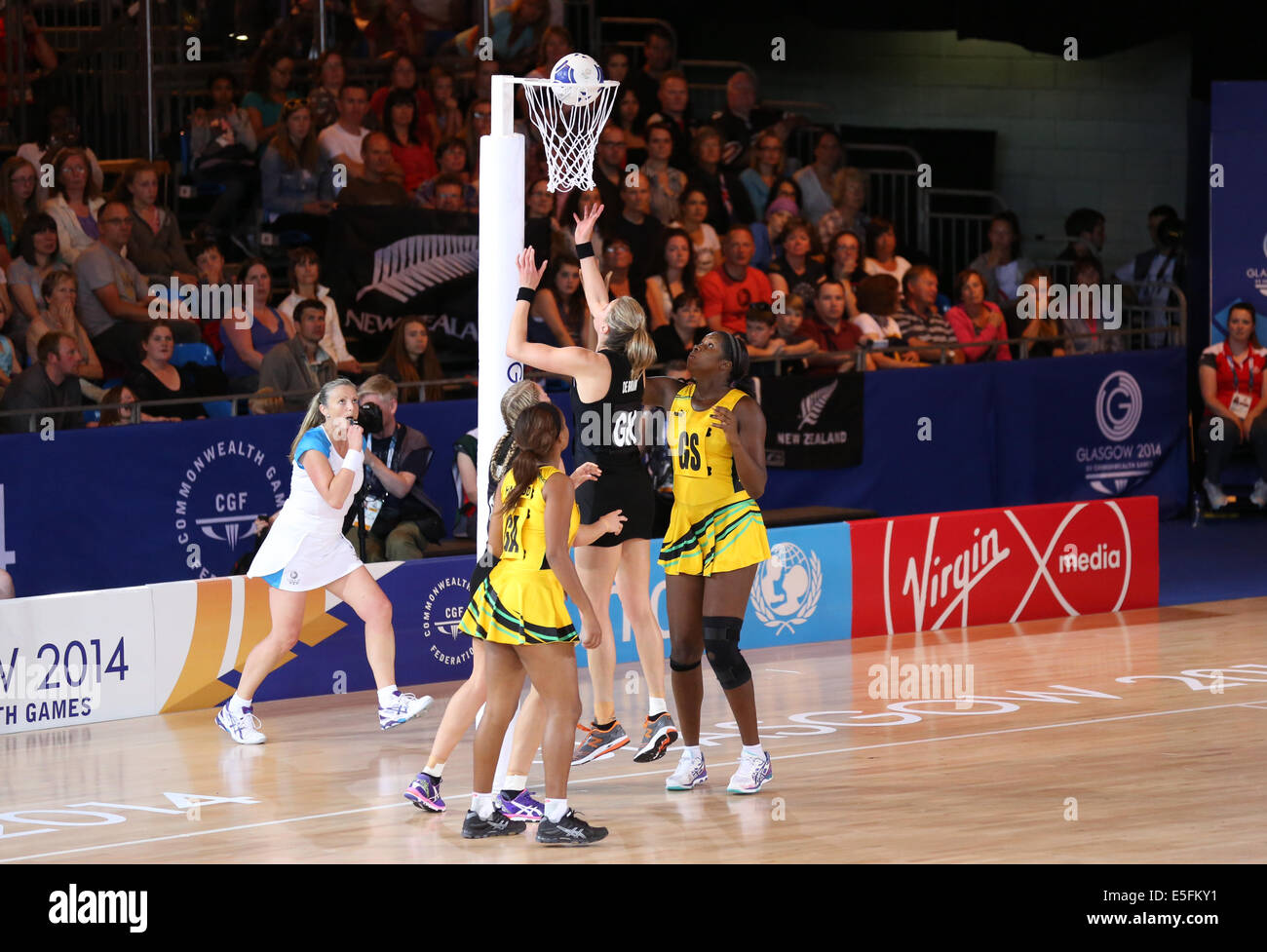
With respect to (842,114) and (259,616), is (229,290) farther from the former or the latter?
(842,114)

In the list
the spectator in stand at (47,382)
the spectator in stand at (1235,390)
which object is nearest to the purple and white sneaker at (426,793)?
the spectator in stand at (47,382)

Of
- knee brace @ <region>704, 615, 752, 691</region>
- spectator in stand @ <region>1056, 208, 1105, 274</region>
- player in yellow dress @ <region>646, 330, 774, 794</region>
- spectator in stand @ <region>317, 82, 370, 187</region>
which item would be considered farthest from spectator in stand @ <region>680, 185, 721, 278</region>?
knee brace @ <region>704, 615, 752, 691</region>

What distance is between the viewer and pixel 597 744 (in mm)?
9359

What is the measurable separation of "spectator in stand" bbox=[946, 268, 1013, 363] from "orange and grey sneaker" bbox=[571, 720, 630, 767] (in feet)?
26.5

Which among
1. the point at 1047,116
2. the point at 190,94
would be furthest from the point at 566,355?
the point at 1047,116

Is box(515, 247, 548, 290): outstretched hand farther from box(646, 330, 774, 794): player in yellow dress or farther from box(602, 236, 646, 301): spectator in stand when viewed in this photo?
box(602, 236, 646, 301): spectator in stand

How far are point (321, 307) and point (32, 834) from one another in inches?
232

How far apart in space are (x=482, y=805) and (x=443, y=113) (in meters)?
9.26

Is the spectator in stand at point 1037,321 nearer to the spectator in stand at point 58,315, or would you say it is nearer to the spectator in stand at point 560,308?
the spectator in stand at point 560,308

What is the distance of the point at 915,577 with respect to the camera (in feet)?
42.3

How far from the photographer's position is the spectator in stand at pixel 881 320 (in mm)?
16047

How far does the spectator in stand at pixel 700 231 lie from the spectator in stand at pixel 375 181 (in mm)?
2517

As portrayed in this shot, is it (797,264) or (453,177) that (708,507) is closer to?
(453,177)

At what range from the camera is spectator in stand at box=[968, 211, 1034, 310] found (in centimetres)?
1748
